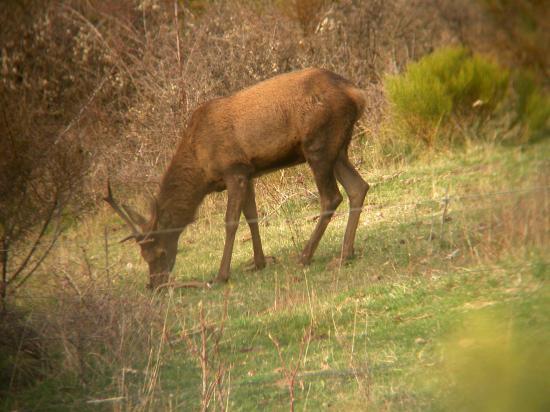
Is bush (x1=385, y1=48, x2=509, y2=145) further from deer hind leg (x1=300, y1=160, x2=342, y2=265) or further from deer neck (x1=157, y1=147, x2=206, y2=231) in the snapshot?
deer neck (x1=157, y1=147, x2=206, y2=231)

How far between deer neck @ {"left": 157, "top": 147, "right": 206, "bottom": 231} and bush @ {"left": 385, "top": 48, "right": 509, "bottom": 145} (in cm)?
413

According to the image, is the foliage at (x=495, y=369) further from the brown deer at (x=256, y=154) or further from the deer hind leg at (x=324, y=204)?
the deer hind leg at (x=324, y=204)

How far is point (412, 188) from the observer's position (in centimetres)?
1211

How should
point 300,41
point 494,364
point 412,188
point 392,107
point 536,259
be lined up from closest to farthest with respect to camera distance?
point 494,364 < point 536,259 < point 412,188 < point 392,107 < point 300,41

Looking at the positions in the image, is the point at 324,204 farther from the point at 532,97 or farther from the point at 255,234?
the point at 532,97

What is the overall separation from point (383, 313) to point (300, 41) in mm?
9643

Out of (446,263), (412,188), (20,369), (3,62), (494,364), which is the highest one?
(3,62)

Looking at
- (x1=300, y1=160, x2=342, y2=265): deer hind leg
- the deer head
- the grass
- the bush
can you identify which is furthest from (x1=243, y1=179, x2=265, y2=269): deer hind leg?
the bush

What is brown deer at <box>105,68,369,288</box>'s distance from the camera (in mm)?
9641

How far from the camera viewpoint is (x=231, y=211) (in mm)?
10055

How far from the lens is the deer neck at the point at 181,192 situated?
10320mm

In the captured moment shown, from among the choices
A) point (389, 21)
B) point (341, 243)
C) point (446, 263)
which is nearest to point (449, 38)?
point (389, 21)

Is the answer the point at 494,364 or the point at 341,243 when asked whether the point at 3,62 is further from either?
the point at 494,364

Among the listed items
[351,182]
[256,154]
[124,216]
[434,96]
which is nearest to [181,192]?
[124,216]
